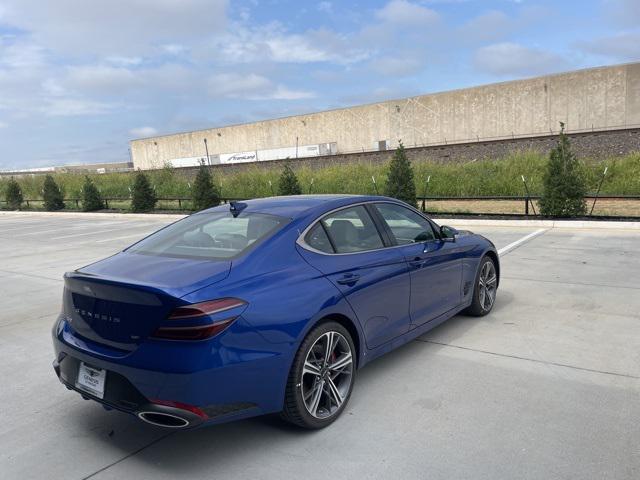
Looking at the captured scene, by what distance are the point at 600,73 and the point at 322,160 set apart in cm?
3339

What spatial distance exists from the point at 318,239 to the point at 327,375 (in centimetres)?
93

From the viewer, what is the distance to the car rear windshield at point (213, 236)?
3504mm

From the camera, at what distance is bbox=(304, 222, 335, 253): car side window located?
3.60 meters

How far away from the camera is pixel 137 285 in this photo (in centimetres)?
297

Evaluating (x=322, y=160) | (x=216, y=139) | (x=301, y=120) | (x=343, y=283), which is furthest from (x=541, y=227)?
(x=216, y=139)

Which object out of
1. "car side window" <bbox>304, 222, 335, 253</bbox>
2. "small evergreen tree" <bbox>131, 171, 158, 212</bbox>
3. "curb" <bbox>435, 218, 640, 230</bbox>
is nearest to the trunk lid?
"car side window" <bbox>304, 222, 335, 253</bbox>

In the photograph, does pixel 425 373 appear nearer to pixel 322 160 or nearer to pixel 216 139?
pixel 322 160

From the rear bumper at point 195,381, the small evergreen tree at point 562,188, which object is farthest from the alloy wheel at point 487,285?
the small evergreen tree at point 562,188

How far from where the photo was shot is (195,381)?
9.00 ft

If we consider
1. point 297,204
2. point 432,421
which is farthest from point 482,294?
point 297,204

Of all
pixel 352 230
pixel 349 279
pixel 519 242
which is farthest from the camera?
pixel 519 242

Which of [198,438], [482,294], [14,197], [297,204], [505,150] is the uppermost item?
[505,150]

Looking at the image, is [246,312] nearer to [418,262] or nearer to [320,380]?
[320,380]

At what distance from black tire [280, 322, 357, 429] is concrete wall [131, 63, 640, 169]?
187 feet
